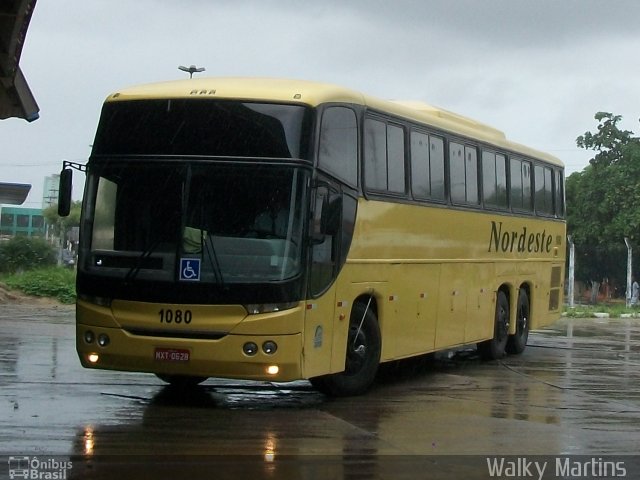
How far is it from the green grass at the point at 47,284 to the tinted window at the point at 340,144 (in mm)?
17169

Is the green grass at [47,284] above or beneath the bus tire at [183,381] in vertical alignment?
above

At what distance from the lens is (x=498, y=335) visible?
17.9 metres

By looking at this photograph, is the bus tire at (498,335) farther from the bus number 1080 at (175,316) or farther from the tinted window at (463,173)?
the bus number 1080 at (175,316)

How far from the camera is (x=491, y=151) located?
17.1 meters

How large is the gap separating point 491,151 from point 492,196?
734 millimetres

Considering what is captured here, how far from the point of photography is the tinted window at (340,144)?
38.0 feet

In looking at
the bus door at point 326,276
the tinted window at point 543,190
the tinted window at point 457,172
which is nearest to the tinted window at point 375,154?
the bus door at point 326,276

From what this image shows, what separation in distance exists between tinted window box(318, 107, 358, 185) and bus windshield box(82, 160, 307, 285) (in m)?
0.66

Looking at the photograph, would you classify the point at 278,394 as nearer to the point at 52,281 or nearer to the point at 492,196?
the point at 492,196

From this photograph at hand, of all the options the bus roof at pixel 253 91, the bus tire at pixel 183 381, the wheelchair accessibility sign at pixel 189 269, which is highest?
the bus roof at pixel 253 91

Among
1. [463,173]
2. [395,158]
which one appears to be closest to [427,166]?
[395,158]

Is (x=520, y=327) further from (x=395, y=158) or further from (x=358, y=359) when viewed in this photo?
(x=358, y=359)

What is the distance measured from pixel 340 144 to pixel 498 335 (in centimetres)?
703

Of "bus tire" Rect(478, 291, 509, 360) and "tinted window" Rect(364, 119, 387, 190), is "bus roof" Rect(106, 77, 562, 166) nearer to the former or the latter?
"tinted window" Rect(364, 119, 387, 190)
